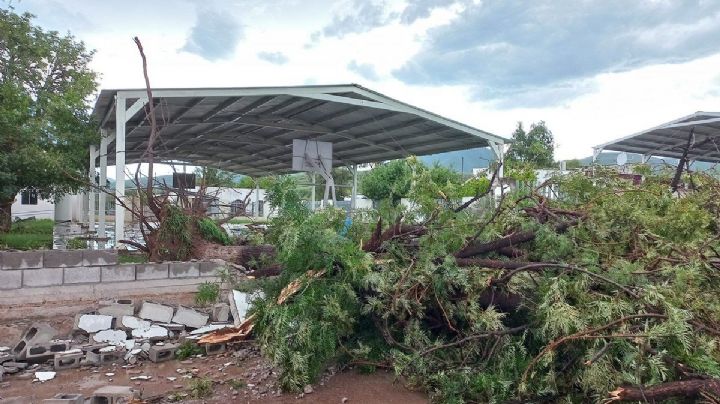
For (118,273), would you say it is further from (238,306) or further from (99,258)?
(238,306)

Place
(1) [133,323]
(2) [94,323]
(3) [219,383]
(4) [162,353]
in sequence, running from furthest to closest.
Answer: (1) [133,323] → (2) [94,323] → (4) [162,353] → (3) [219,383]

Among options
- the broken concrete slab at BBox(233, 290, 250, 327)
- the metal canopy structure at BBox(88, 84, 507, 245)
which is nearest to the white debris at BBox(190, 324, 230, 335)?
the broken concrete slab at BBox(233, 290, 250, 327)

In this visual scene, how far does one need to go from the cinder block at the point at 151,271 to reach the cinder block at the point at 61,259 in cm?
74

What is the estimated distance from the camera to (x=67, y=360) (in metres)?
4.79

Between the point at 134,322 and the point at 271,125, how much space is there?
7.77 meters

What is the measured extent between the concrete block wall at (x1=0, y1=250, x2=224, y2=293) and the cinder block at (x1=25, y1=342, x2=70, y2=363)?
125 centimetres

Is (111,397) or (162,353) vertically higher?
(111,397)

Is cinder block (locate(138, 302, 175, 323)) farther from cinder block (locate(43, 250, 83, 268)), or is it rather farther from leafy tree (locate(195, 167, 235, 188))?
leafy tree (locate(195, 167, 235, 188))

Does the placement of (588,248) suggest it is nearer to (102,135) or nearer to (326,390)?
(326,390)

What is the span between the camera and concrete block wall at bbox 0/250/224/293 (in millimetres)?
5867

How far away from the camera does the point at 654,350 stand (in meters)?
2.89

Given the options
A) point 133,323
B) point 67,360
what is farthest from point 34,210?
point 67,360

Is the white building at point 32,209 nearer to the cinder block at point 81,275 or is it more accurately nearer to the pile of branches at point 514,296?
the cinder block at point 81,275

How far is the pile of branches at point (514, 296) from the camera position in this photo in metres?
2.99
